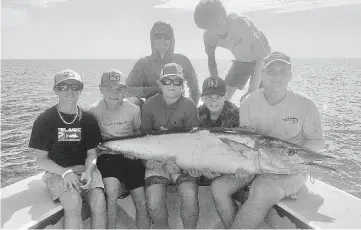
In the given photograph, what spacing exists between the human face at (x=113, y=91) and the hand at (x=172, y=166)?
44.6 inches

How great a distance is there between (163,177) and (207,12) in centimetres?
295

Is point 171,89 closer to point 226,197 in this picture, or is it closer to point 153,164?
point 153,164

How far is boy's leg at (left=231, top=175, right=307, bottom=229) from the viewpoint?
327cm

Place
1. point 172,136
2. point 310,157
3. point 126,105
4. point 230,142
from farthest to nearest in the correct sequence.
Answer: point 126,105
point 172,136
point 230,142
point 310,157

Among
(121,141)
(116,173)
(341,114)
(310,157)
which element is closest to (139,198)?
(116,173)

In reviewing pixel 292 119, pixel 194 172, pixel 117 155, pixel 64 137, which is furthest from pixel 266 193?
pixel 64 137

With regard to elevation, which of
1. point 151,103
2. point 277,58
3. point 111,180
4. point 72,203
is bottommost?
point 72,203

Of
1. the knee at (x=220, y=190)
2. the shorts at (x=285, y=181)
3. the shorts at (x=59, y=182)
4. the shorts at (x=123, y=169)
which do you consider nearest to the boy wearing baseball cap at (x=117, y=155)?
the shorts at (x=123, y=169)

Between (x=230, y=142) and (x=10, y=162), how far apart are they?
9.82 metres

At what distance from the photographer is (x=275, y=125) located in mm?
3820

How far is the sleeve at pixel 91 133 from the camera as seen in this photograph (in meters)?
3.79

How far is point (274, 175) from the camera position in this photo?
3473mm

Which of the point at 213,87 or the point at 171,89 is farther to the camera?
the point at 213,87

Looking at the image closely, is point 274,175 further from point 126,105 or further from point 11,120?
point 11,120
